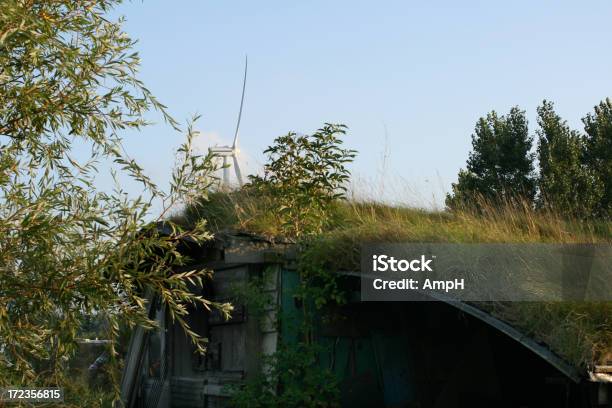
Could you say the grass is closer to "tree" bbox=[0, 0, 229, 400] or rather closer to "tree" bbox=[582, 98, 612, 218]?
"tree" bbox=[0, 0, 229, 400]

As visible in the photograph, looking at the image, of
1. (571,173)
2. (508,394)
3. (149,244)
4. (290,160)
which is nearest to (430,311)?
(508,394)

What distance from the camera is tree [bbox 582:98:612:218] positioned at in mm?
31031

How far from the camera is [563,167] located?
31.8 m

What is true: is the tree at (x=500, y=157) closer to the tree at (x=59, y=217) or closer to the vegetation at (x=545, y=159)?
the vegetation at (x=545, y=159)

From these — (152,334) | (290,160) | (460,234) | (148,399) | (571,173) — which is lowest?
(148,399)

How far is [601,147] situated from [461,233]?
2303 cm

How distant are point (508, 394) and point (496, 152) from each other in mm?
21754

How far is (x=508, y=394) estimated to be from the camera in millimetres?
13375

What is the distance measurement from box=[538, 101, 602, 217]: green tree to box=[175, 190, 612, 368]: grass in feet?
52.0

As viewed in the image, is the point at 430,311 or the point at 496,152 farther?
the point at 496,152

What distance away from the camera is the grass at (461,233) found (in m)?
8.76

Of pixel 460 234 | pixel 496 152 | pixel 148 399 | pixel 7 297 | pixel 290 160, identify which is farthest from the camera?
pixel 496 152

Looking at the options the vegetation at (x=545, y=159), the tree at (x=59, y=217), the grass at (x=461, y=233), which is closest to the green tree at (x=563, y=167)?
the vegetation at (x=545, y=159)

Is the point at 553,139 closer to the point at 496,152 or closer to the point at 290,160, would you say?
the point at 496,152
